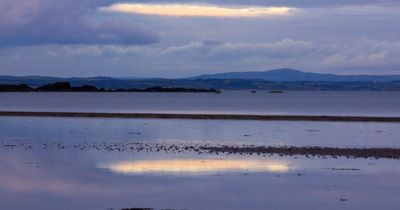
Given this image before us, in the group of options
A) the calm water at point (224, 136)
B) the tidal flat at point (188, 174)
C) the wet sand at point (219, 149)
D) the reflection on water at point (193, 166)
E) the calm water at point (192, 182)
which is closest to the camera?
the calm water at point (192, 182)

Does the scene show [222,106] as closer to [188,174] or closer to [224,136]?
[224,136]

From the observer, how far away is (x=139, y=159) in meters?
28.7

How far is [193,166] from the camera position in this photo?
2633 cm

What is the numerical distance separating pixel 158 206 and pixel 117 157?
1184cm

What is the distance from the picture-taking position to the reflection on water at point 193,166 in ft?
82.3

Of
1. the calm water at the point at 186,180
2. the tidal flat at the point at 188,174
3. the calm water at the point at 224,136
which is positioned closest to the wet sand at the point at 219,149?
the tidal flat at the point at 188,174

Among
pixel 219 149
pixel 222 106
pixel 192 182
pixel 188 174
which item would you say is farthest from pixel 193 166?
pixel 222 106

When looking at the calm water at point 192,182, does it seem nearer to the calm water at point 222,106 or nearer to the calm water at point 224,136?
the calm water at point 224,136

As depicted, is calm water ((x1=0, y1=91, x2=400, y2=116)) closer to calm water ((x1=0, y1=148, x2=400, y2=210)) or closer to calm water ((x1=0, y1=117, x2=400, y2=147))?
calm water ((x1=0, y1=117, x2=400, y2=147))

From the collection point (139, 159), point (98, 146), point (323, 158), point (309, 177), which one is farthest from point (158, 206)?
point (98, 146)

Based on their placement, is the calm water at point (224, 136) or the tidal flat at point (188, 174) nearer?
the tidal flat at point (188, 174)

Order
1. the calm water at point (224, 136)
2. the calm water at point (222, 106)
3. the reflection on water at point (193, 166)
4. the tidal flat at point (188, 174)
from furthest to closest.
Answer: the calm water at point (222, 106) < the calm water at point (224, 136) < the reflection on water at point (193, 166) < the tidal flat at point (188, 174)

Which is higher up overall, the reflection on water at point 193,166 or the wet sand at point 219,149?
the reflection on water at point 193,166

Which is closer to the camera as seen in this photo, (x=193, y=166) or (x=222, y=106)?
(x=193, y=166)
